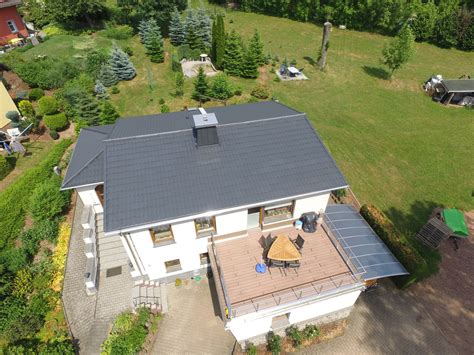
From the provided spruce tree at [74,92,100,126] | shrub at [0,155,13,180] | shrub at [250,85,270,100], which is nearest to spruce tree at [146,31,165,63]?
spruce tree at [74,92,100,126]

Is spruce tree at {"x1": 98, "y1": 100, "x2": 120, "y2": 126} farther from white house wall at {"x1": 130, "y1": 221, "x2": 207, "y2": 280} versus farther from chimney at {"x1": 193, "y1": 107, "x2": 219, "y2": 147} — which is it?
white house wall at {"x1": 130, "y1": 221, "x2": 207, "y2": 280}

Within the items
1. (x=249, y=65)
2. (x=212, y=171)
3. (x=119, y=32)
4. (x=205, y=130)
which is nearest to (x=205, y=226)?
(x=212, y=171)

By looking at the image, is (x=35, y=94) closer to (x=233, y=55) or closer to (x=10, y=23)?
(x=10, y=23)

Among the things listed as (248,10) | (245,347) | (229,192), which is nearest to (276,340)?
(245,347)

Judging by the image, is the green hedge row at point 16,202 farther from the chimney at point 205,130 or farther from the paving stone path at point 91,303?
the chimney at point 205,130

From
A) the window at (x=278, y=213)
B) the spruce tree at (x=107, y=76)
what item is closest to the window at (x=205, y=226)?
the window at (x=278, y=213)

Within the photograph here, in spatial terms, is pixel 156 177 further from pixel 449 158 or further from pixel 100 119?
pixel 449 158
